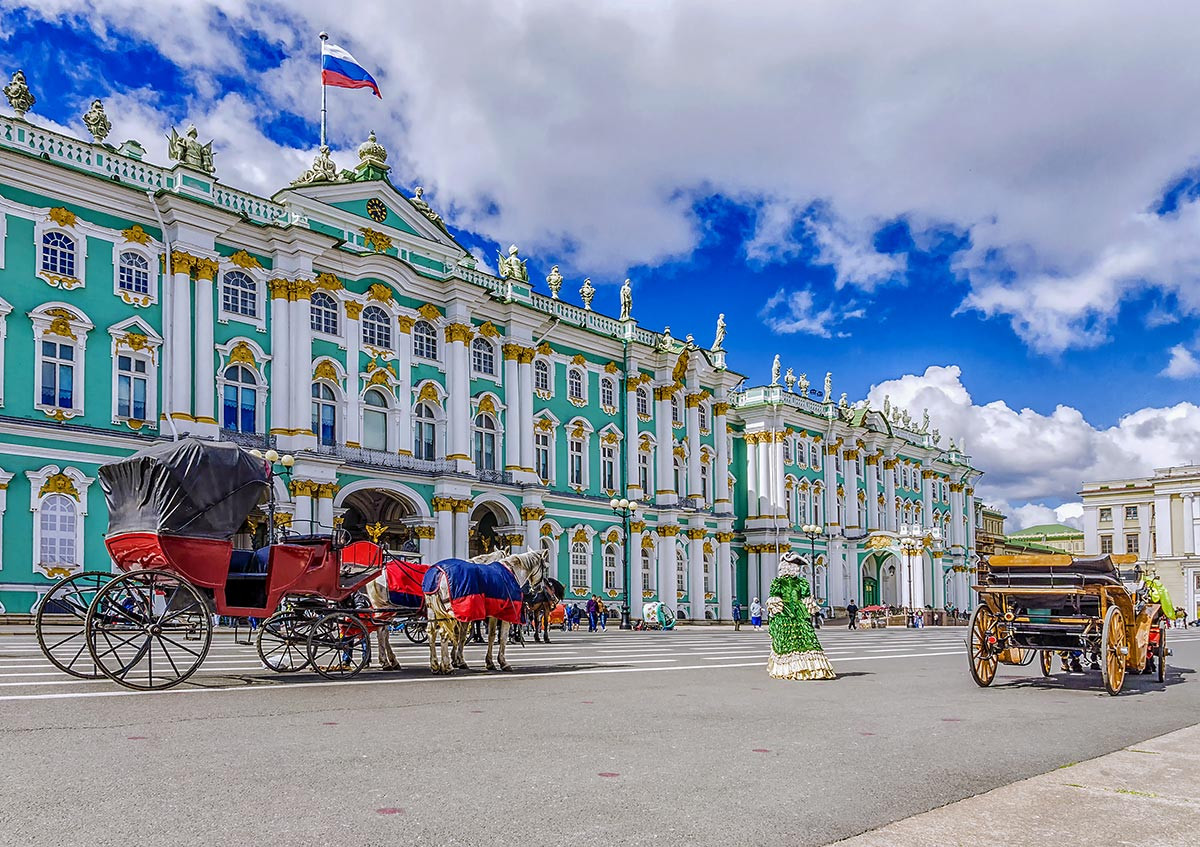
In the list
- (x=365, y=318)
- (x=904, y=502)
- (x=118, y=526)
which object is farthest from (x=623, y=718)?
(x=904, y=502)

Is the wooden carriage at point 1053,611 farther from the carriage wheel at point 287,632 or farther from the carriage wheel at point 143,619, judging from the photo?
the carriage wheel at point 143,619

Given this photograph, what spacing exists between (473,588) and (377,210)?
28573 mm

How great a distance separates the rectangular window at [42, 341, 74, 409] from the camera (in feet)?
105

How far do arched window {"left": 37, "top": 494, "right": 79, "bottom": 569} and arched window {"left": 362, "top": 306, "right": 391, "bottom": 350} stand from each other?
1283 cm

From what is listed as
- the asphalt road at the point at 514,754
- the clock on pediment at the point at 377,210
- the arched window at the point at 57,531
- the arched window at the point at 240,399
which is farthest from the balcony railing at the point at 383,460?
the asphalt road at the point at 514,754

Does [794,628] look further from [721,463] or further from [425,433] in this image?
[721,463]

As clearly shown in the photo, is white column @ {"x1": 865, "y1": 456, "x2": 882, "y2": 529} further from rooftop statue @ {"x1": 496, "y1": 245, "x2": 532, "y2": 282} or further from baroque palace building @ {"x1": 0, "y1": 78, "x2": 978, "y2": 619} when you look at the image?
rooftop statue @ {"x1": 496, "y1": 245, "x2": 532, "y2": 282}

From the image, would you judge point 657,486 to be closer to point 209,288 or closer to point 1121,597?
point 209,288

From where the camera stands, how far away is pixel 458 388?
4359cm

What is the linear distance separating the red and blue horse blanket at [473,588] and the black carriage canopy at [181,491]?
11.8 ft

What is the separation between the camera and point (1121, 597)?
15.8 meters

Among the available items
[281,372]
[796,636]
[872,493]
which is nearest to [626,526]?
[281,372]

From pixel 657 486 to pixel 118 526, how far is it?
41963 mm

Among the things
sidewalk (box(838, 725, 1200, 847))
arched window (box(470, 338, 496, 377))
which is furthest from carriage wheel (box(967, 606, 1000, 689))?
arched window (box(470, 338, 496, 377))
